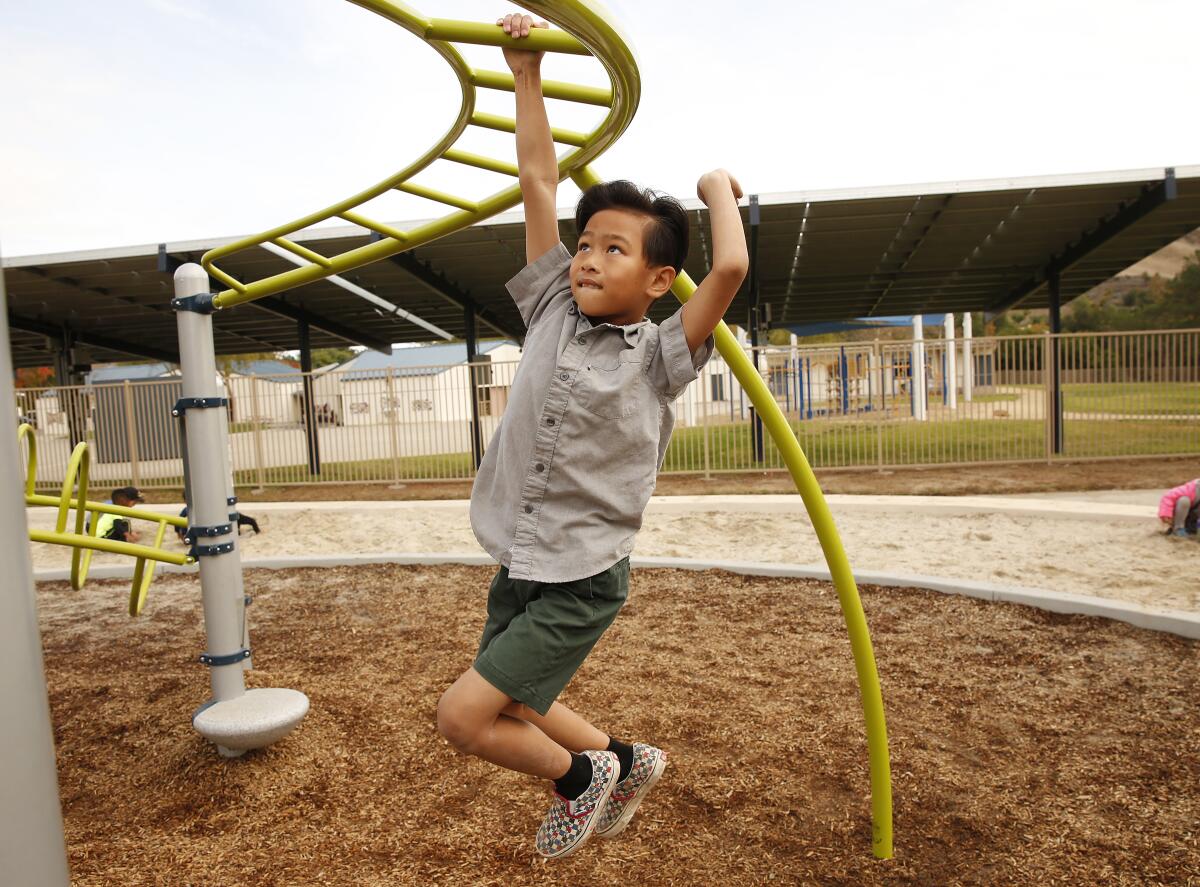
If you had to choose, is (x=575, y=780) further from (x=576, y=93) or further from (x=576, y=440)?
(x=576, y=93)

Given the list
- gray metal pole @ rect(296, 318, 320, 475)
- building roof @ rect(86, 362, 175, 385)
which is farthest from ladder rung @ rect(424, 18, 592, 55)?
building roof @ rect(86, 362, 175, 385)

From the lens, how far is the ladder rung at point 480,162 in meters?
2.32

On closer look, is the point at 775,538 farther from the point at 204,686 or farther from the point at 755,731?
the point at 204,686

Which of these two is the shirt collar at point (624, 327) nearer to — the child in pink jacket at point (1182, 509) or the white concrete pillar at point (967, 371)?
the child in pink jacket at point (1182, 509)

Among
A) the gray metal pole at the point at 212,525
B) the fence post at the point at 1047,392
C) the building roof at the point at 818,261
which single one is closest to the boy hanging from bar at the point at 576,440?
the gray metal pole at the point at 212,525

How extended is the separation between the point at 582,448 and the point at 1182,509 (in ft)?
19.6

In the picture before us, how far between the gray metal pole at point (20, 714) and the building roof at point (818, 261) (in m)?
10.1

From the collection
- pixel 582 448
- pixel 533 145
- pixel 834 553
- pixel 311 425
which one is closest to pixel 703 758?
pixel 834 553

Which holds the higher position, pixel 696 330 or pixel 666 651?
pixel 696 330

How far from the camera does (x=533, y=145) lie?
1.77 m

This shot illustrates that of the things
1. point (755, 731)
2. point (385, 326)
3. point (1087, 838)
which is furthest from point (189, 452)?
point (385, 326)

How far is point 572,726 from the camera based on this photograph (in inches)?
75.7

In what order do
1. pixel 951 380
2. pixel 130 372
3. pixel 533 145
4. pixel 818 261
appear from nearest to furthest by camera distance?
pixel 533 145
pixel 951 380
pixel 818 261
pixel 130 372

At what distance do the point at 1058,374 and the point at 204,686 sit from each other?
36.4ft
